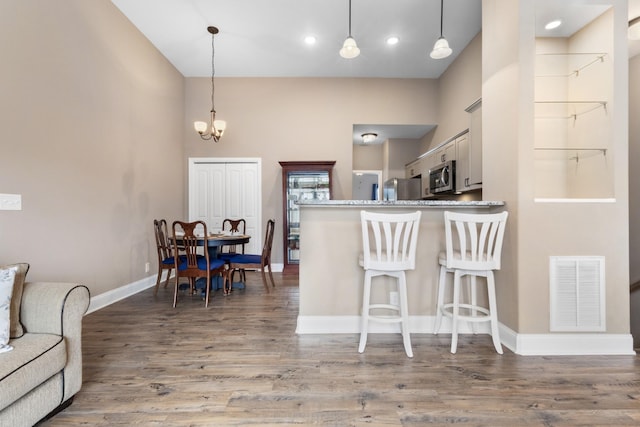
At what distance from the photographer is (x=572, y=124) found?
234 centimetres

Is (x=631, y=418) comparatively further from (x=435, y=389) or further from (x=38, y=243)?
(x=38, y=243)

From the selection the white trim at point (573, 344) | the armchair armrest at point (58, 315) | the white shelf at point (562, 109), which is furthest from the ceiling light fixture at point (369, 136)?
the armchair armrest at point (58, 315)

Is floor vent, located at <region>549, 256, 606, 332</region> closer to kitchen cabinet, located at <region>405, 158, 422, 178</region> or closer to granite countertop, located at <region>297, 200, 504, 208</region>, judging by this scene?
granite countertop, located at <region>297, 200, 504, 208</region>

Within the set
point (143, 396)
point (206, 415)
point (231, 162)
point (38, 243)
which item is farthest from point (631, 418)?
point (231, 162)

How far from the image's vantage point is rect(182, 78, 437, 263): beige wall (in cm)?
502

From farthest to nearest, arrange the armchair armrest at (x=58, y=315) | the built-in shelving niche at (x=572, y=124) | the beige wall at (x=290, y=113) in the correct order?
the beige wall at (x=290, y=113) → the built-in shelving niche at (x=572, y=124) → the armchair armrest at (x=58, y=315)

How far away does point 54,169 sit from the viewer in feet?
8.21

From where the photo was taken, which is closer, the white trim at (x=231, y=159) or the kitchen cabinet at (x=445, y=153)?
the kitchen cabinet at (x=445, y=153)

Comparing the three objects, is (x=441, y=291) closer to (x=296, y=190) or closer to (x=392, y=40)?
(x=296, y=190)

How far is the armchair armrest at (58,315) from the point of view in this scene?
1.42 meters

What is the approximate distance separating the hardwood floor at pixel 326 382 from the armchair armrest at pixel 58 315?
26 cm

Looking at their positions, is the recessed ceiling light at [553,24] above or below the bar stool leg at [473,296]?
above

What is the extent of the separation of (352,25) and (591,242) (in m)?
3.45

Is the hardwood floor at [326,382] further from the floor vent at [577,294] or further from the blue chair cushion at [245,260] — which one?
the blue chair cushion at [245,260]
